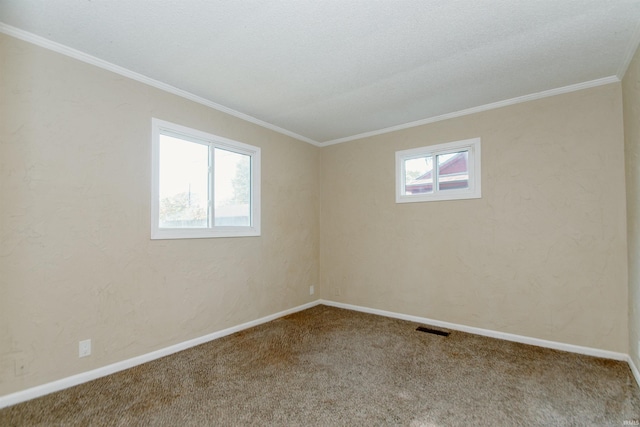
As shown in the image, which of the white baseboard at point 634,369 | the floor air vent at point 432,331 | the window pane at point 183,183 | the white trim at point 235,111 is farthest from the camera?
the floor air vent at point 432,331

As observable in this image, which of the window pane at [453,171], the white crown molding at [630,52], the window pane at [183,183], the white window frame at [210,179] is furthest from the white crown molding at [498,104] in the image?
the window pane at [183,183]

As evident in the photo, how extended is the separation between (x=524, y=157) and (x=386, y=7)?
2235 mm

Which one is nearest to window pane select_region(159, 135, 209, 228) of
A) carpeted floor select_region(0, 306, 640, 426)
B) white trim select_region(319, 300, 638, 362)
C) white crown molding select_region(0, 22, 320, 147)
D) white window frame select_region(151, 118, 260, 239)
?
white window frame select_region(151, 118, 260, 239)

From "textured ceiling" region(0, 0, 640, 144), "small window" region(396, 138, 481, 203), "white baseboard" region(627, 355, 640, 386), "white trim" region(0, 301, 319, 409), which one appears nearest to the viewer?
"textured ceiling" region(0, 0, 640, 144)

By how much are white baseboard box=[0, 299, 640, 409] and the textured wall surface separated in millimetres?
59

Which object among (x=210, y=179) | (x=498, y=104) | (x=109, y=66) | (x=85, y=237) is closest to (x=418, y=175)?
(x=498, y=104)

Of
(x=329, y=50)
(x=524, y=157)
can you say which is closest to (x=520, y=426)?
(x=524, y=157)

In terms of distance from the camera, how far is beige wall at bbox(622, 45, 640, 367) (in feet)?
7.55

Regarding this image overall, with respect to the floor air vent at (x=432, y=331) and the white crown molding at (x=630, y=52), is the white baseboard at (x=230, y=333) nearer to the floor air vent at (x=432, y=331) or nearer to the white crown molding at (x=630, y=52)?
the floor air vent at (x=432, y=331)

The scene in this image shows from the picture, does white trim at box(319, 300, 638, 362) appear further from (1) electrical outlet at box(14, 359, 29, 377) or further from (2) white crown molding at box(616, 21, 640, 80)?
(1) electrical outlet at box(14, 359, 29, 377)

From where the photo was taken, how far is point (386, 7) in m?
1.85

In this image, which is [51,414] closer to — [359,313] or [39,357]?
[39,357]

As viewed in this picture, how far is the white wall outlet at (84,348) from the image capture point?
90.5 inches

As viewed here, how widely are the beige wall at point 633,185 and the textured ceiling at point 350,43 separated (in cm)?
20
